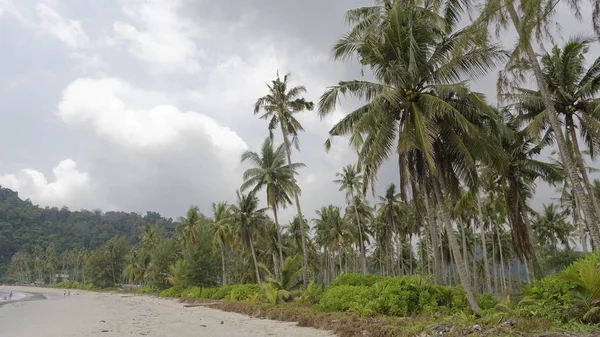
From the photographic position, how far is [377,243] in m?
57.0

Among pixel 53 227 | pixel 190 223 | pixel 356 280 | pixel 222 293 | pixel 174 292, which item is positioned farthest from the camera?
pixel 53 227

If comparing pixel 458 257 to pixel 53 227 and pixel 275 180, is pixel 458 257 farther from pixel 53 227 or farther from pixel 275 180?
pixel 53 227

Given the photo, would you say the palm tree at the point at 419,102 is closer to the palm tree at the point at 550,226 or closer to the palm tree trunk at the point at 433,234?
the palm tree trunk at the point at 433,234

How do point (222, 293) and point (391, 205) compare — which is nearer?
point (222, 293)

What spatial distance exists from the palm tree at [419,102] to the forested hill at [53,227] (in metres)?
156

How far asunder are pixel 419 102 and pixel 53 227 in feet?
622

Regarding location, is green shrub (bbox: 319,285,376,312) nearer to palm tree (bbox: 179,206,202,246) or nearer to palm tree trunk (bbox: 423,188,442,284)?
palm tree trunk (bbox: 423,188,442,284)

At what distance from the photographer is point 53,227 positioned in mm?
161750

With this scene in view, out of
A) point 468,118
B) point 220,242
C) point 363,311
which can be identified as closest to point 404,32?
point 468,118

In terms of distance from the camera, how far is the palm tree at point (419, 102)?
11.3m

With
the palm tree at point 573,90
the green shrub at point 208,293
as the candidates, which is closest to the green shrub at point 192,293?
the green shrub at point 208,293

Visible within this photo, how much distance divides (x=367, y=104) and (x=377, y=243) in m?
47.0

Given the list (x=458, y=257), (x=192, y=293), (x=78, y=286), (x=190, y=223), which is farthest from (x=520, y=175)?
(x=78, y=286)

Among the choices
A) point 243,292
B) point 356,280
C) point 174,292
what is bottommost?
point 174,292
